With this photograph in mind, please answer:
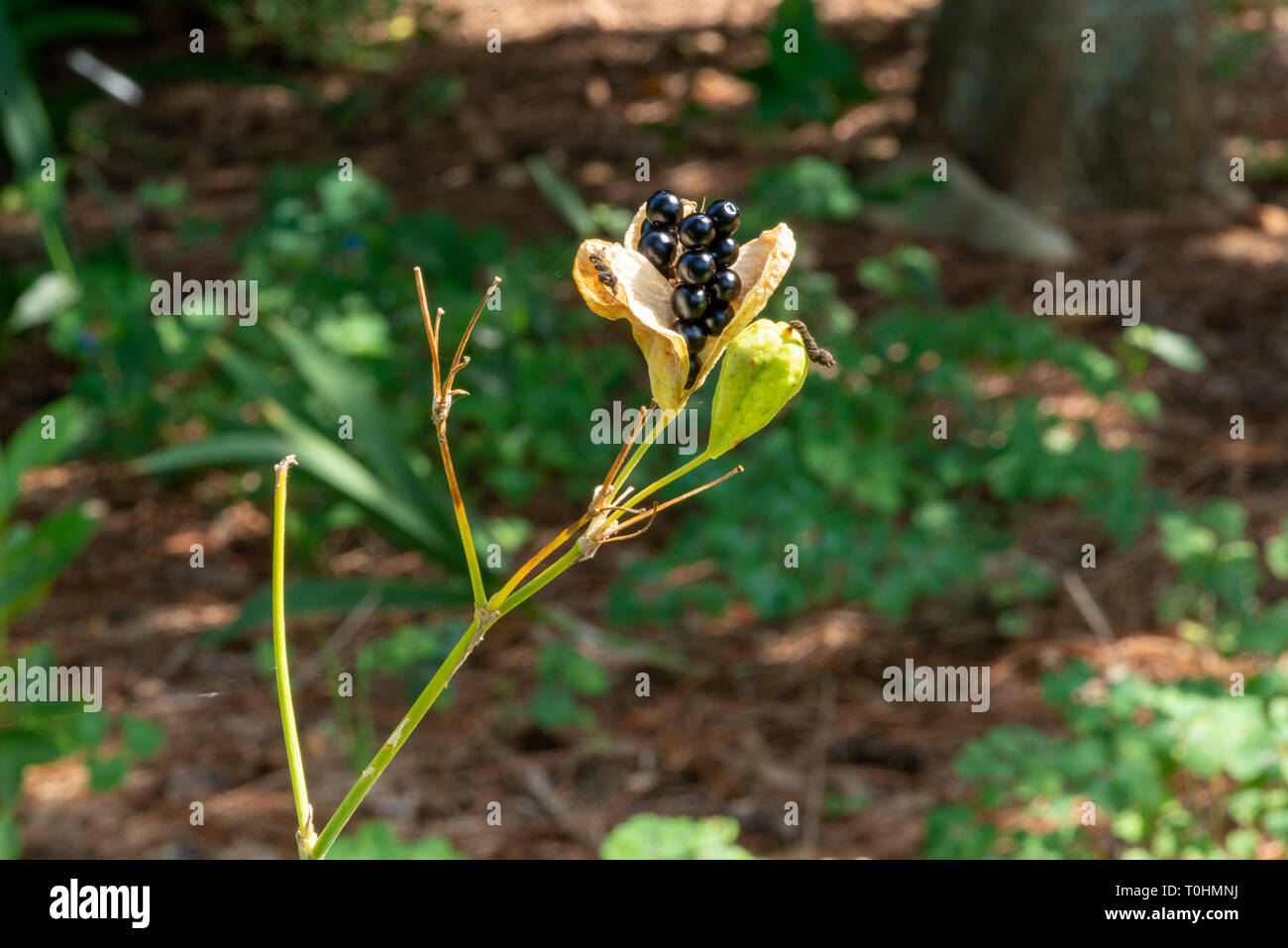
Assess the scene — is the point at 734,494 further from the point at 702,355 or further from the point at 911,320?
the point at 702,355

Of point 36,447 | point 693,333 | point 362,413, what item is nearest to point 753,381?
point 693,333

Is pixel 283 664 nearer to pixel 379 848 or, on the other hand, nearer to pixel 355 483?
pixel 379 848

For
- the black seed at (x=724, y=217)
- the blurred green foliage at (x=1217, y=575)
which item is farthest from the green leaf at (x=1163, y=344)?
the black seed at (x=724, y=217)

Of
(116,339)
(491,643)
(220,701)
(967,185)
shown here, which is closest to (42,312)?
(116,339)

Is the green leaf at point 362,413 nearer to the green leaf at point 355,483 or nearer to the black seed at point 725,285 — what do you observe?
the green leaf at point 355,483

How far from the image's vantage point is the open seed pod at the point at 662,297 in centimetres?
49

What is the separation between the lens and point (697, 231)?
21.2 inches

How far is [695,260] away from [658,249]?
0.10 feet

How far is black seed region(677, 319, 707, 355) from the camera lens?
502 mm

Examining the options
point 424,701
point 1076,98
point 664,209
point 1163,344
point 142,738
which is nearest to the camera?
point 424,701

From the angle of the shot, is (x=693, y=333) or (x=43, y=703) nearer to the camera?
(x=693, y=333)

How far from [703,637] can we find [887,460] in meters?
0.62

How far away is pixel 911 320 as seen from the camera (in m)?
3.16

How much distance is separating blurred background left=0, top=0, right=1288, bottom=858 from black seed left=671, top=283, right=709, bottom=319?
927 millimetres
